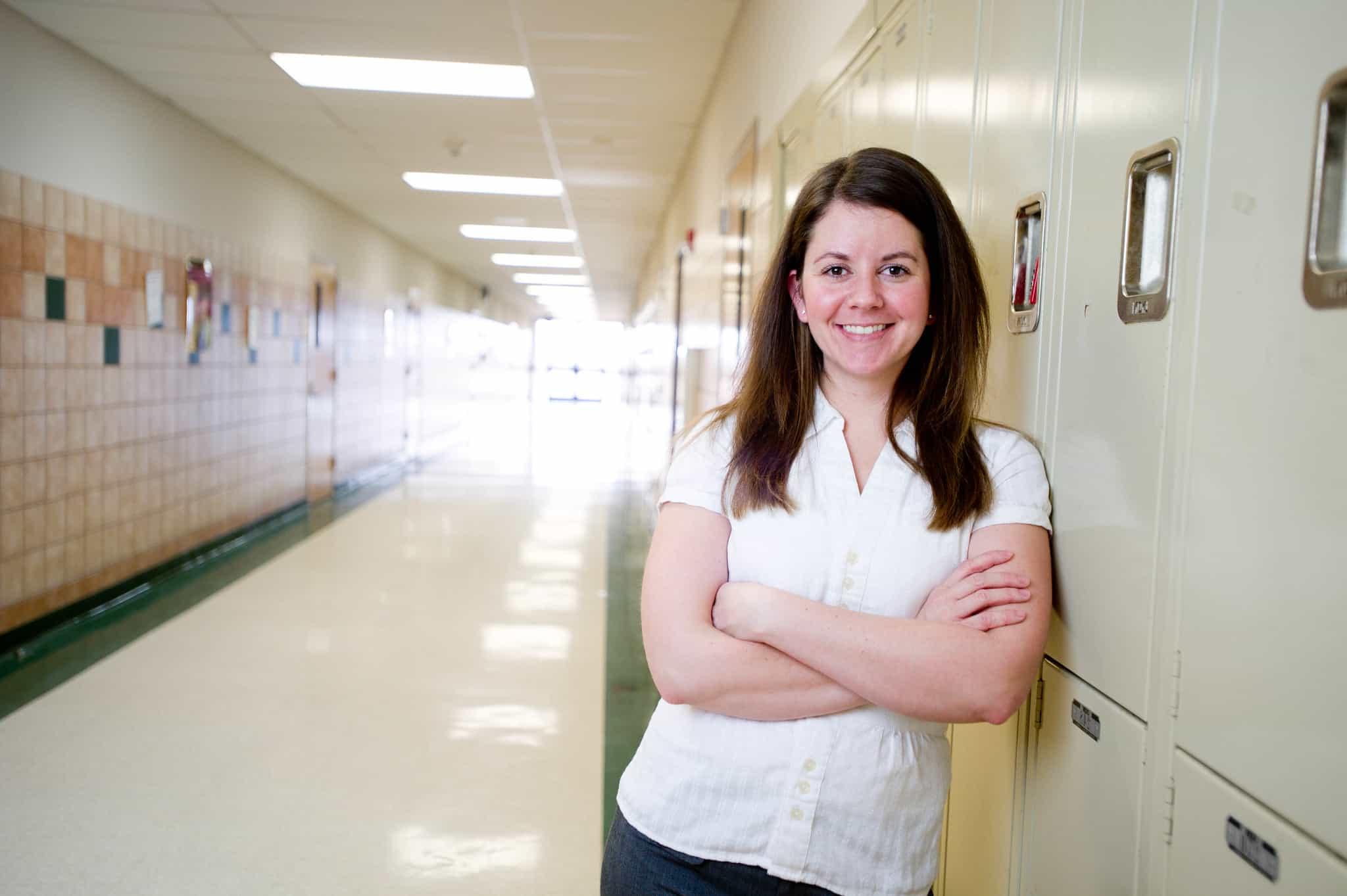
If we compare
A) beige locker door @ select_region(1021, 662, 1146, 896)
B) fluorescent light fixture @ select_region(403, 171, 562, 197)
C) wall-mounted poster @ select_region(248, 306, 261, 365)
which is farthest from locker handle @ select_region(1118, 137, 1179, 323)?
fluorescent light fixture @ select_region(403, 171, 562, 197)

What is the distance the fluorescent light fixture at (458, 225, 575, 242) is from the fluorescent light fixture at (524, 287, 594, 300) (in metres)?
7.71

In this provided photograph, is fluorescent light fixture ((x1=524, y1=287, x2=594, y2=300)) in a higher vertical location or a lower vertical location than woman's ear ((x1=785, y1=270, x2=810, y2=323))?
higher

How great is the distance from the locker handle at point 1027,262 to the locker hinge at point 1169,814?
2.01 ft

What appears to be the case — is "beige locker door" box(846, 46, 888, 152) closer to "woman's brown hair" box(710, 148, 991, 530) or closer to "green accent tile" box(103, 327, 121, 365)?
"woman's brown hair" box(710, 148, 991, 530)

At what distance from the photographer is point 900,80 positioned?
2031 millimetres

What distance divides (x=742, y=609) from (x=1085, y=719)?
42cm

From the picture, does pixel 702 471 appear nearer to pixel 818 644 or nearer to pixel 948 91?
pixel 818 644

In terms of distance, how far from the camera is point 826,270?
4.16 feet

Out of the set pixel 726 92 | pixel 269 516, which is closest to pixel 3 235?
pixel 726 92

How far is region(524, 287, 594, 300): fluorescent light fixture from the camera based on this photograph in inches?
794

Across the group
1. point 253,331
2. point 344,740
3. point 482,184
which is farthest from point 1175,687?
point 482,184

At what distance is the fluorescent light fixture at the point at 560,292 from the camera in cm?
2016

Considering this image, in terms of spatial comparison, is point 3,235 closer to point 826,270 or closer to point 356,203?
point 826,270

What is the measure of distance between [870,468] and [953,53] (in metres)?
0.82
